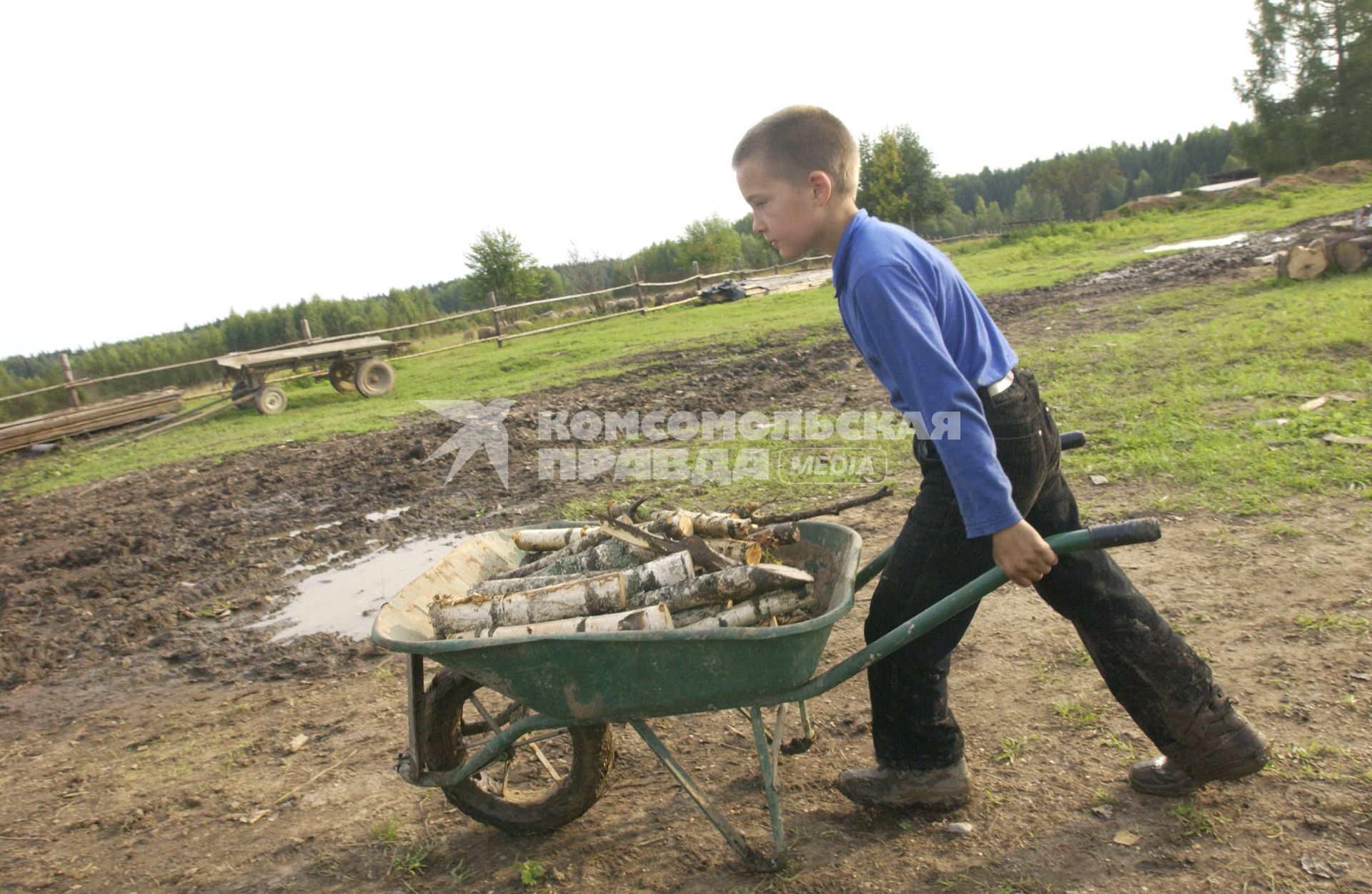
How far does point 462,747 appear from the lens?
2805 mm

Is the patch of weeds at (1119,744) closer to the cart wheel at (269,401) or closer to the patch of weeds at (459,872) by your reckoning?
the patch of weeds at (459,872)

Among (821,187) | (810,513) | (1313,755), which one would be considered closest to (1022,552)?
(810,513)

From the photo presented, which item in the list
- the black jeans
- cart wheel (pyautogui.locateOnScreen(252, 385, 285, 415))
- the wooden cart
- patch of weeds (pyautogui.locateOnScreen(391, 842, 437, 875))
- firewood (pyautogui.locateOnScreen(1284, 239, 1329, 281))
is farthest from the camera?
cart wheel (pyautogui.locateOnScreen(252, 385, 285, 415))

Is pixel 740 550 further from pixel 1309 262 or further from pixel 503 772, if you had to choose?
pixel 1309 262

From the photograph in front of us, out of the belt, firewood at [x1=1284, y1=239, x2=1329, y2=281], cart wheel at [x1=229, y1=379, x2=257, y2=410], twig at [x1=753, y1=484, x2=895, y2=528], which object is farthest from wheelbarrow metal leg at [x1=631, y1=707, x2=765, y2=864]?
cart wheel at [x1=229, y1=379, x2=257, y2=410]

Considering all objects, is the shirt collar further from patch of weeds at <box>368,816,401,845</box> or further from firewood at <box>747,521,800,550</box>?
patch of weeds at <box>368,816,401,845</box>

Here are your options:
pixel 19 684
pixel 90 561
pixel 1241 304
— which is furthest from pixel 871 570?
pixel 1241 304

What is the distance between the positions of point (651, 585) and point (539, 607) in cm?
35

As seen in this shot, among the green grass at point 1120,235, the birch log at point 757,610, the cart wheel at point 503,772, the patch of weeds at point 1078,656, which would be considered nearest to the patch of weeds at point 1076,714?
the patch of weeds at point 1078,656

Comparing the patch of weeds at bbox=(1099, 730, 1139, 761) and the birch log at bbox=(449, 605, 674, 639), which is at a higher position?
the birch log at bbox=(449, 605, 674, 639)

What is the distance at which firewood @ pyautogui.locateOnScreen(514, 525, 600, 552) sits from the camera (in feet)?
10.3

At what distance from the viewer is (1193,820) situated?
7.58ft

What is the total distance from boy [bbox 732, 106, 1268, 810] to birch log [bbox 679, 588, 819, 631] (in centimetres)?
25

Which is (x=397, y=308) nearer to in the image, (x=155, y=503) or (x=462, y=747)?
(x=155, y=503)
